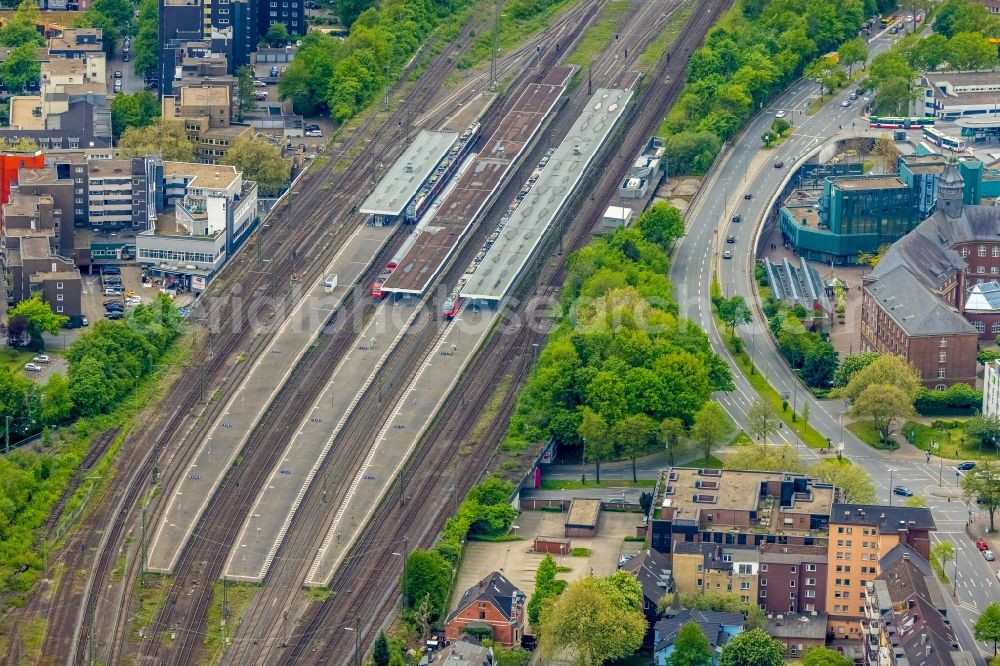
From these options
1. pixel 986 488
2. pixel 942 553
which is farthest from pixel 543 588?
pixel 986 488

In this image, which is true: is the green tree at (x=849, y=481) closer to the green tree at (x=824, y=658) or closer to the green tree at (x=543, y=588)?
the green tree at (x=824, y=658)

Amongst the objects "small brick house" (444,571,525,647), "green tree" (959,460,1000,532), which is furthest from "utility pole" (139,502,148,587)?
"green tree" (959,460,1000,532)

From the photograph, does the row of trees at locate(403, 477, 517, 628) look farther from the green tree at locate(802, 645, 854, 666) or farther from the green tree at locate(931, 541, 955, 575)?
the green tree at locate(931, 541, 955, 575)

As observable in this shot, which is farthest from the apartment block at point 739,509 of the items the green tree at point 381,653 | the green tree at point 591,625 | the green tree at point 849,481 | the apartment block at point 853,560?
the green tree at point 381,653

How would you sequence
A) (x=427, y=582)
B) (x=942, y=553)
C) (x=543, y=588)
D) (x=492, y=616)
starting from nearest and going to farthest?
(x=492, y=616)
(x=543, y=588)
(x=427, y=582)
(x=942, y=553)

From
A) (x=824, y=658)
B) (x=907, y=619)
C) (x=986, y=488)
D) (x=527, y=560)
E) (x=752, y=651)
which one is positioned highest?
(x=986, y=488)

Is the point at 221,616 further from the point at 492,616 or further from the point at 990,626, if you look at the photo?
the point at 990,626

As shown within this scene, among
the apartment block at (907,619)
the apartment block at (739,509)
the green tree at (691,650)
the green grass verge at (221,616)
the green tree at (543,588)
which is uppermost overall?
the apartment block at (739,509)
